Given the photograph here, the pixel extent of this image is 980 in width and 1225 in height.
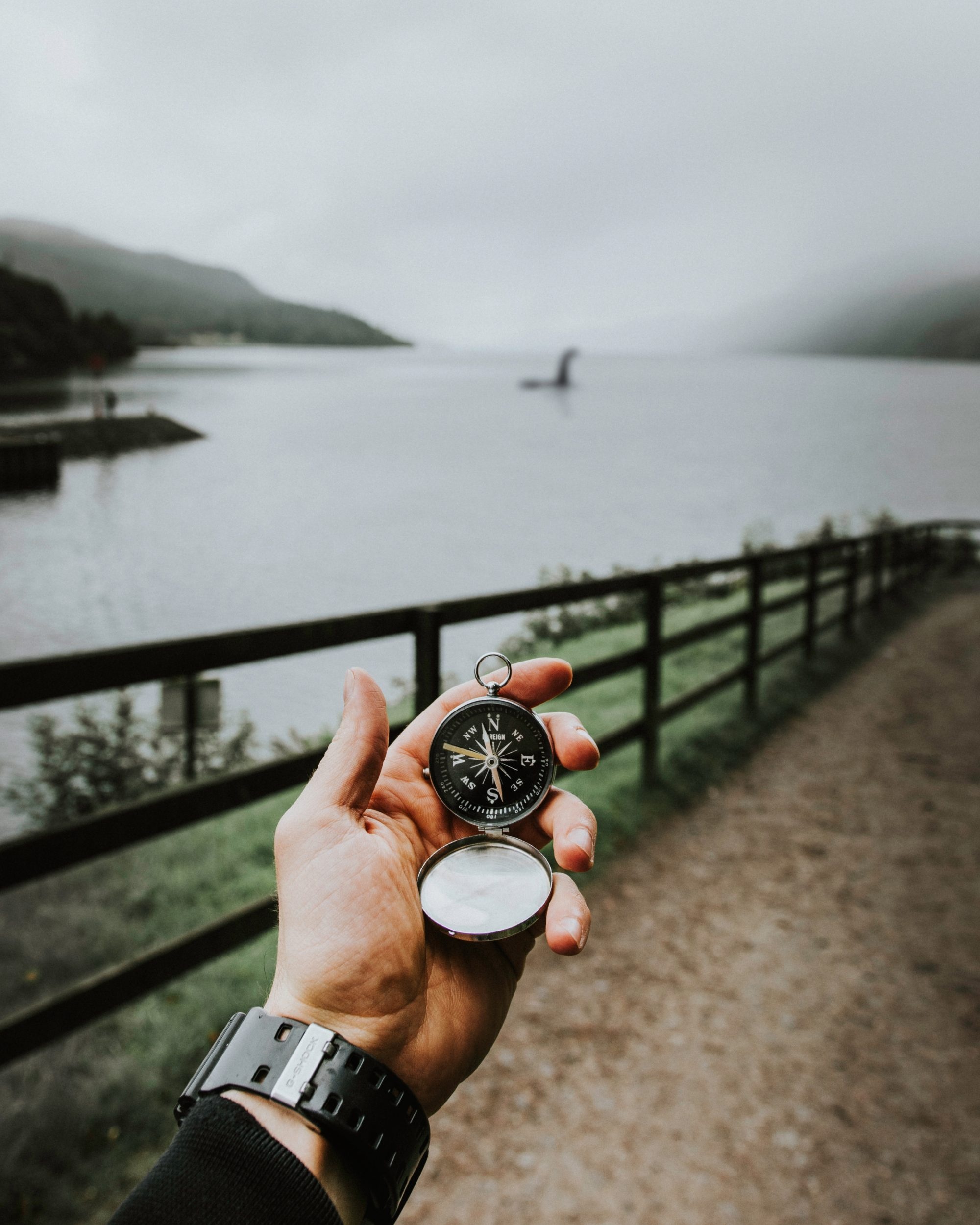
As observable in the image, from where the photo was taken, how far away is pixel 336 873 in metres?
0.99

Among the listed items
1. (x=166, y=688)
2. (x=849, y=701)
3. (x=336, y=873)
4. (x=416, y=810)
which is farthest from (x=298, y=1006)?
(x=849, y=701)

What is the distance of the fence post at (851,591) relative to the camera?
28.5 feet

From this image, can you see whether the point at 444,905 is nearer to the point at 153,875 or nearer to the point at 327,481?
the point at 153,875

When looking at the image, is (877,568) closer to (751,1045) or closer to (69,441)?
(751,1045)

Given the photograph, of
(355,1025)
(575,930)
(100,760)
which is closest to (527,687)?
(575,930)

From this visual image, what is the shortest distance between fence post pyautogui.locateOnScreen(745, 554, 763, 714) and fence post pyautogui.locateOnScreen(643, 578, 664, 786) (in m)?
1.49

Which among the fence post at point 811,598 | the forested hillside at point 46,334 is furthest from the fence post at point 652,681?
the forested hillside at point 46,334

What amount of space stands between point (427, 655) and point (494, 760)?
1805 mm

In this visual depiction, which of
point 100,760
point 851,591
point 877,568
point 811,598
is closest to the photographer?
point 100,760

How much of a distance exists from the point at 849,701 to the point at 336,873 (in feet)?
20.9

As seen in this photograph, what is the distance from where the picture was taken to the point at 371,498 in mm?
16719

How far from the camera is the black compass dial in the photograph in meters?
1.02

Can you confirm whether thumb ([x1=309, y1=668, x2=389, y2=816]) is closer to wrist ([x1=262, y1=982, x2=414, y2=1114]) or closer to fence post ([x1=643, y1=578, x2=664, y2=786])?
wrist ([x1=262, y1=982, x2=414, y2=1114])

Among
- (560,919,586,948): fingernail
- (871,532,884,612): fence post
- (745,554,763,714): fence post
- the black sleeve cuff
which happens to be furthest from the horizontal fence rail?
(871,532,884,612): fence post
